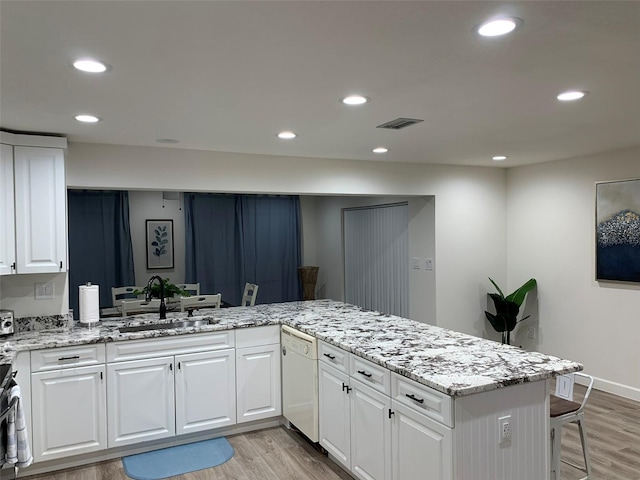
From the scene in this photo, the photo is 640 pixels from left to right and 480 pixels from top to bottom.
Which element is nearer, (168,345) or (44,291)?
(168,345)

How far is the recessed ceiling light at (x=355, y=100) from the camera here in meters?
2.56

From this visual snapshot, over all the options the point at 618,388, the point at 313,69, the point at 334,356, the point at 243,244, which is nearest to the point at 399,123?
the point at 313,69

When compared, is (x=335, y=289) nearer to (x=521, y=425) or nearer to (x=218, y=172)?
(x=218, y=172)

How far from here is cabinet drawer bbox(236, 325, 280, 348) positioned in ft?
12.2

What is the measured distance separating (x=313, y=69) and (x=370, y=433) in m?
1.95

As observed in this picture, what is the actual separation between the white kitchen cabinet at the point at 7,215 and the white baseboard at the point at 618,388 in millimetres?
5035

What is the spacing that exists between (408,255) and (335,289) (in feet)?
6.81

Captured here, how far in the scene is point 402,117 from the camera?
9.93ft

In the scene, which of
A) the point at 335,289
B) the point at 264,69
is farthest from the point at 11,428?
the point at 335,289

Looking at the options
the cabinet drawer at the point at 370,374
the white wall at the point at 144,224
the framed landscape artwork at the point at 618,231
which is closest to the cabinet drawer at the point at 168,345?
the cabinet drawer at the point at 370,374

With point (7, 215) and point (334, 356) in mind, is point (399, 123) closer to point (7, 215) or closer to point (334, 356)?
point (334, 356)

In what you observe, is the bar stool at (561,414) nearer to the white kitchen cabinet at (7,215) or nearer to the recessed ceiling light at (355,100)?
the recessed ceiling light at (355,100)

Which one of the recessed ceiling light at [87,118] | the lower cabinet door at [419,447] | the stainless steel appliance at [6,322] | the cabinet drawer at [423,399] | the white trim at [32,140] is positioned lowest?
the lower cabinet door at [419,447]

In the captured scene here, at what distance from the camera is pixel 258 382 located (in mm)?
3801
